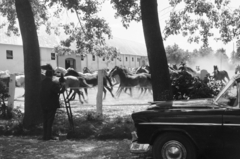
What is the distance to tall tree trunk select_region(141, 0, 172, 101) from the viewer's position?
8633 mm

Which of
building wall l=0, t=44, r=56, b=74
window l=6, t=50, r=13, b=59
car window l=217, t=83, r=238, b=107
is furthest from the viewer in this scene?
window l=6, t=50, r=13, b=59

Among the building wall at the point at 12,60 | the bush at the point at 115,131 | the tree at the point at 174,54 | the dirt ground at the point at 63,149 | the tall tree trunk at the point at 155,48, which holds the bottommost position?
the dirt ground at the point at 63,149

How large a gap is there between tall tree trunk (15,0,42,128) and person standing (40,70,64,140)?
52.8 inches

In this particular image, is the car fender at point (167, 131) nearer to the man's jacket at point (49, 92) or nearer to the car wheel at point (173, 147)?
the car wheel at point (173, 147)

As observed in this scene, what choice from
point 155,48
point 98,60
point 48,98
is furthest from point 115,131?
point 98,60

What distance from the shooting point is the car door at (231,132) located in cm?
519

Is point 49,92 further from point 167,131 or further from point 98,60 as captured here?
point 98,60

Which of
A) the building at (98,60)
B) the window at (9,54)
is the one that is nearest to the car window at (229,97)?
the building at (98,60)

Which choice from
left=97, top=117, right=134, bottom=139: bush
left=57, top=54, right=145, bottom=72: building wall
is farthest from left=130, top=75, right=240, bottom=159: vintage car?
left=57, top=54, right=145, bottom=72: building wall

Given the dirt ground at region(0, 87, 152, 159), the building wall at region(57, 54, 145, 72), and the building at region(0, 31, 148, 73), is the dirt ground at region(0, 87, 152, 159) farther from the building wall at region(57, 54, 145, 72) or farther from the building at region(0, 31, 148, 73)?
the building at region(0, 31, 148, 73)

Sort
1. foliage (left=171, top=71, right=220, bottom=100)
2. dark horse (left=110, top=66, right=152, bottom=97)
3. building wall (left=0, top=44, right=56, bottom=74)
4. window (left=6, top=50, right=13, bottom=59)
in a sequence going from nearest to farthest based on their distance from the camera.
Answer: foliage (left=171, top=71, right=220, bottom=100) < dark horse (left=110, top=66, right=152, bottom=97) < building wall (left=0, top=44, right=56, bottom=74) < window (left=6, top=50, right=13, bottom=59)

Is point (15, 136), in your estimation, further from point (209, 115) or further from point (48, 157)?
point (209, 115)

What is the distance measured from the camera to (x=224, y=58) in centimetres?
10588

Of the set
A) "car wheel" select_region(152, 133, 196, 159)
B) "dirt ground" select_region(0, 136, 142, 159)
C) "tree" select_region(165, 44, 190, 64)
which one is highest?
"tree" select_region(165, 44, 190, 64)
